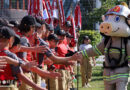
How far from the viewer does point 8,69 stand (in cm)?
466

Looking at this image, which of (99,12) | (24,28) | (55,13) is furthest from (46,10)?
(99,12)

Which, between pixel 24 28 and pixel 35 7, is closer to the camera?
pixel 24 28

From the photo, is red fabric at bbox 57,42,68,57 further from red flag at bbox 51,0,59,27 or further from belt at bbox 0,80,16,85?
red flag at bbox 51,0,59,27

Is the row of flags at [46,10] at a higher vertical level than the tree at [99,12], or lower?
higher

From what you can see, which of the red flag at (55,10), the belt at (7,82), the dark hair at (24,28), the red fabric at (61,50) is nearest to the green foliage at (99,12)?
the red flag at (55,10)

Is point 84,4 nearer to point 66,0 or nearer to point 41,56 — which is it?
point 66,0

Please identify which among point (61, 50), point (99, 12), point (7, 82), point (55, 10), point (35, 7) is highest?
point (35, 7)

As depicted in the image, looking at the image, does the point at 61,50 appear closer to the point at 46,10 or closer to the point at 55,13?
the point at 46,10

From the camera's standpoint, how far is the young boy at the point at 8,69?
14.9ft

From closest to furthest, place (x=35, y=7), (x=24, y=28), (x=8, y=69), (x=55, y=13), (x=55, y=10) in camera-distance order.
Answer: (x=8, y=69) < (x=24, y=28) < (x=35, y=7) < (x=55, y=13) < (x=55, y=10)

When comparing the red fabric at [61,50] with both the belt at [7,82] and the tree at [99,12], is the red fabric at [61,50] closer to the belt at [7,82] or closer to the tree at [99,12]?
the belt at [7,82]

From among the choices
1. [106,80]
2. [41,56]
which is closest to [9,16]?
[41,56]

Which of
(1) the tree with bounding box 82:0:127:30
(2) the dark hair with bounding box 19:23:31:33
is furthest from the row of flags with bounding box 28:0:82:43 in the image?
(1) the tree with bounding box 82:0:127:30

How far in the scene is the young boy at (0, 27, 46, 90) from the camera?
454 centimetres
